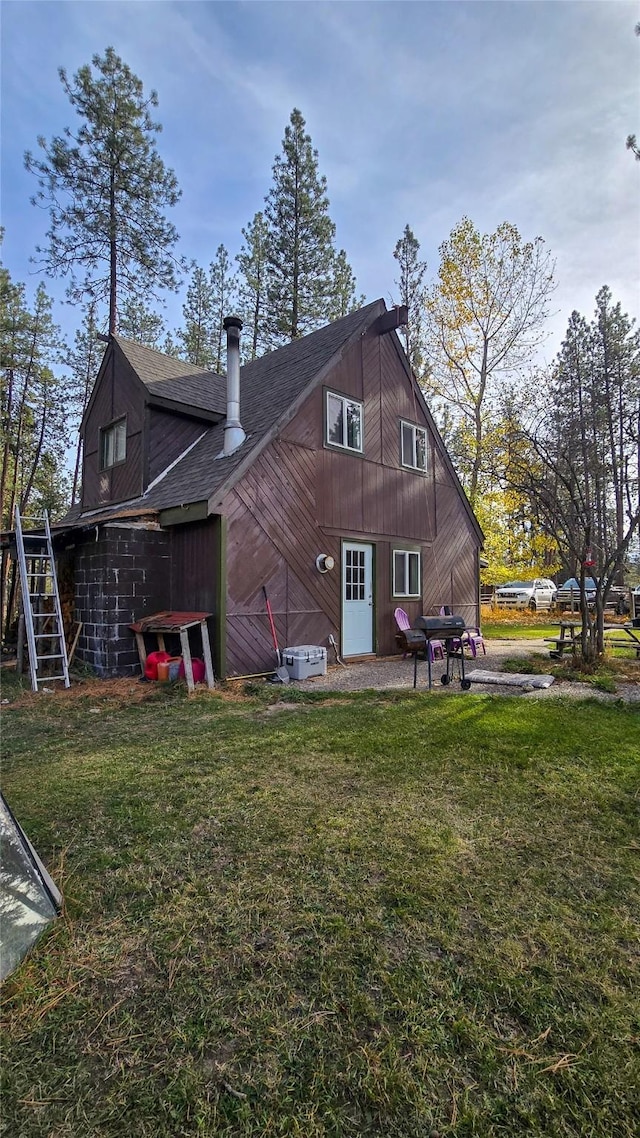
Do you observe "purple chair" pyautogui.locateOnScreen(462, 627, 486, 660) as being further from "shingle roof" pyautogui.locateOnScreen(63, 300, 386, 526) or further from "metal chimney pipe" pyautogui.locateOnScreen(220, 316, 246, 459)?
"metal chimney pipe" pyautogui.locateOnScreen(220, 316, 246, 459)

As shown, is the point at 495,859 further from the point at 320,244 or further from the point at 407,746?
the point at 320,244

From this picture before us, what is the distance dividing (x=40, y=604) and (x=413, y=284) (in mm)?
18820

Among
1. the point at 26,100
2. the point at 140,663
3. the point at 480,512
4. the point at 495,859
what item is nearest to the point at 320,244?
the point at 480,512

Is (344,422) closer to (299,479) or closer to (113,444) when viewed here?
(299,479)

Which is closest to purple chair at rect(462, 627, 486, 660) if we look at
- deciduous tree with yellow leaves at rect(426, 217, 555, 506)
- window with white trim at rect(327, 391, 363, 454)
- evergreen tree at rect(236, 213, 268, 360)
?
window with white trim at rect(327, 391, 363, 454)

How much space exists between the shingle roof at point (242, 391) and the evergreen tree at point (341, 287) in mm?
9072

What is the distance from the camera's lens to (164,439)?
10188 millimetres

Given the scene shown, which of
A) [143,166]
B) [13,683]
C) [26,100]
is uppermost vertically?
[143,166]

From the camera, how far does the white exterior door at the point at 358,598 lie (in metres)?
9.91

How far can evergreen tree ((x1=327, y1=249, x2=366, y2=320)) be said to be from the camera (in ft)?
66.5

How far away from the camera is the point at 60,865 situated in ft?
8.21

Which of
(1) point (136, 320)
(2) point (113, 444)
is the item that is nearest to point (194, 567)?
(2) point (113, 444)

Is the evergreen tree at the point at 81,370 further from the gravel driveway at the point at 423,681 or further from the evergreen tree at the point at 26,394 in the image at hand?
the gravel driveway at the point at 423,681

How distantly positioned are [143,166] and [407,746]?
60.7ft
